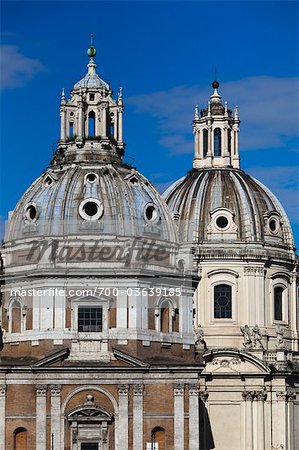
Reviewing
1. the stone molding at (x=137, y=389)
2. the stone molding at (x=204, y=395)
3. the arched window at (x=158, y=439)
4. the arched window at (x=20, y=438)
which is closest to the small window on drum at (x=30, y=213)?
the stone molding at (x=137, y=389)

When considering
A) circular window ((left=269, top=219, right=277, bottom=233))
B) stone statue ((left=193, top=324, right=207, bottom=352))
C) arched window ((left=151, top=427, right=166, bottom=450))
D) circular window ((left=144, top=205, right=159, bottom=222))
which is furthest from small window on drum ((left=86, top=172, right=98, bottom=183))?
circular window ((left=269, top=219, right=277, bottom=233))

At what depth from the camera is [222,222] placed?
349 feet

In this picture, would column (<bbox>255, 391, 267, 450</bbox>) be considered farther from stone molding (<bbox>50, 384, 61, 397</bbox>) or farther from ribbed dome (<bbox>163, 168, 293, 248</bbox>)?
stone molding (<bbox>50, 384, 61, 397</bbox>)

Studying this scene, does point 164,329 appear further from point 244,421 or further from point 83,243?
point 244,421

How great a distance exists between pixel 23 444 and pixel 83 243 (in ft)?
37.4

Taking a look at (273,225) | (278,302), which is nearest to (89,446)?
(278,302)

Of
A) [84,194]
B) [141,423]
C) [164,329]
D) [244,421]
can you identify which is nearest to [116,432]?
[141,423]

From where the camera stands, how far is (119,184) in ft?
281

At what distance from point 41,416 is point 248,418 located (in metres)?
23.7

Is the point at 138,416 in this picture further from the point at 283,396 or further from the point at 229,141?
the point at 229,141

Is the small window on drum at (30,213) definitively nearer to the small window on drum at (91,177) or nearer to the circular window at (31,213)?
the circular window at (31,213)

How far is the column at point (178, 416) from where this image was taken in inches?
3169

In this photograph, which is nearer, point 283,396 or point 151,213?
point 151,213

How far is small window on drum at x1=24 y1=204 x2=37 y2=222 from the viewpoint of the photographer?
85688 millimetres
